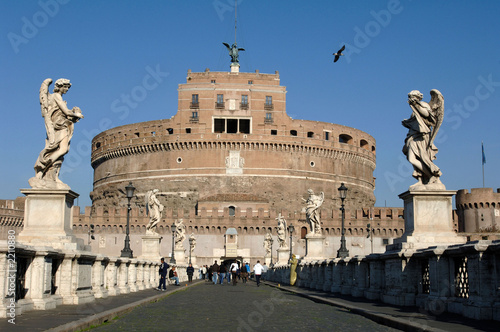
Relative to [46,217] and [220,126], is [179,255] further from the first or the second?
[220,126]

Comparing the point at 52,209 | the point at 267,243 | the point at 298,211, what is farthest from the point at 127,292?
the point at 298,211

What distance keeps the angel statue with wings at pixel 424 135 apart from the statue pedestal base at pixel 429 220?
294 millimetres

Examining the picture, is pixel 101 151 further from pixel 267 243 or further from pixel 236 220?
pixel 267 243

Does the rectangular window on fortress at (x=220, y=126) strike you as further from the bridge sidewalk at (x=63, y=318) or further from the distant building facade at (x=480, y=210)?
the bridge sidewalk at (x=63, y=318)

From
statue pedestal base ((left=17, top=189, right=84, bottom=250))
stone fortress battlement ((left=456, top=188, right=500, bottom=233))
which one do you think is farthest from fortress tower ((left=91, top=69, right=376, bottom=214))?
statue pedestal base ((left=17, top=189, right=84, bottom=250))

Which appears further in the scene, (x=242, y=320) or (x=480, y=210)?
(x=480, y=210)

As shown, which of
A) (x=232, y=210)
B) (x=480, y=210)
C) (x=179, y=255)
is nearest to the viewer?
(x=179, y=255)

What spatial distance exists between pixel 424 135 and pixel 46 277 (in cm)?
624

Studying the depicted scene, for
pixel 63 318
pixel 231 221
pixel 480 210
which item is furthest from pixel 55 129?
pixel 480 210

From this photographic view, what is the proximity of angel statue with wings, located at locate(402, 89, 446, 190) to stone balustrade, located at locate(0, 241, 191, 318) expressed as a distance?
555 centimetres

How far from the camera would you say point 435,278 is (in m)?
8.45

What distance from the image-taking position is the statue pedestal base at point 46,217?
390 inches

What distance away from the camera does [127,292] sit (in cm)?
1472

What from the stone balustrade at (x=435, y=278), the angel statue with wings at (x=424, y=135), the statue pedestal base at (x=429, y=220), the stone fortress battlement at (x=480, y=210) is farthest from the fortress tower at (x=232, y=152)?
the statue pedestal base at (x=429, y=220)
